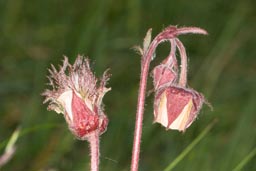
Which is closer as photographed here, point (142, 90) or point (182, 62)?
point (142, 90)

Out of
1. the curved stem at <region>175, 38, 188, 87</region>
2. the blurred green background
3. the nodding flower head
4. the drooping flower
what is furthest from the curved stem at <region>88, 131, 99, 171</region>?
the blurred green background

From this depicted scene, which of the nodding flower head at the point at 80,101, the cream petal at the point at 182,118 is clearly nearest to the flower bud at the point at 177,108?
the cream petal at the point at 182,118

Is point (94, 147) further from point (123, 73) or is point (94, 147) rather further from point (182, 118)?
point (123, 73)

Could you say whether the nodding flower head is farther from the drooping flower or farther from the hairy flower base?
the drooping flower

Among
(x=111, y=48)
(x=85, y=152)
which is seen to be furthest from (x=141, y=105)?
(x=111, y=48)

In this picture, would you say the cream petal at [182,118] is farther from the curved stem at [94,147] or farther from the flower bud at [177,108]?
the curved stem at [94,147]

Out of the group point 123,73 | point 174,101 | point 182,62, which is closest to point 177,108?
point 174,101

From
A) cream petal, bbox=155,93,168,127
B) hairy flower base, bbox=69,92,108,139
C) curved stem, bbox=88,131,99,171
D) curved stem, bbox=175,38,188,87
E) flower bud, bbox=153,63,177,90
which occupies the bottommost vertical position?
curved stem, bbox=88,131,99,171
